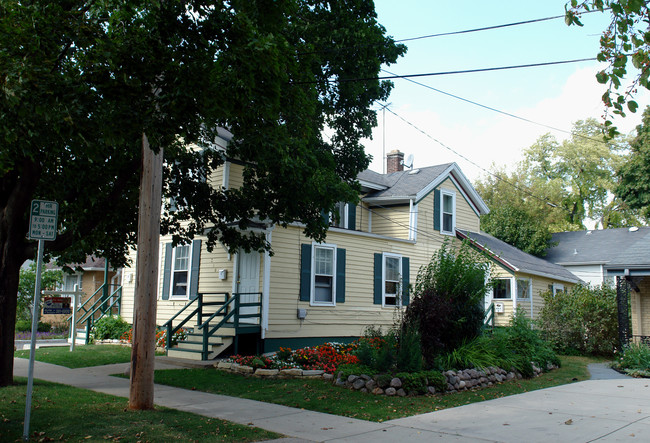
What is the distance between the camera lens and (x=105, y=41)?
25.4 feet

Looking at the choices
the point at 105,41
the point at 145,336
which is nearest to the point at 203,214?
the point at 145,336

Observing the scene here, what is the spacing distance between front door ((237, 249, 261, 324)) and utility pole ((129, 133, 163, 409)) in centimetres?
672

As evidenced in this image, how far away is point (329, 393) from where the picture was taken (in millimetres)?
10711

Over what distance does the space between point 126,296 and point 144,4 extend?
15073mm

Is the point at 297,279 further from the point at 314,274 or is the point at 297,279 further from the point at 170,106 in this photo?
the point at 170,106

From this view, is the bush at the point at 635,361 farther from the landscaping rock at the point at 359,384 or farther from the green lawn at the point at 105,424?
the green lawn at the point at 105,424

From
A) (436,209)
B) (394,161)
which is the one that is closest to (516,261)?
(436,209)

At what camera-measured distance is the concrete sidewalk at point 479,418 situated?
7512mm

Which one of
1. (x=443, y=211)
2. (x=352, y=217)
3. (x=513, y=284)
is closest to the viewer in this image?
(x=352, y=217)

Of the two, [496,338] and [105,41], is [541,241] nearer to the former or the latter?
[496,338]

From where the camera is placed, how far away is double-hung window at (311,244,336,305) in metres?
17.0

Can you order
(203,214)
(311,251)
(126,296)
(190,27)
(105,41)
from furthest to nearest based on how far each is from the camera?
(126,296), (311,251), (203,214), (190,27), (105,41)

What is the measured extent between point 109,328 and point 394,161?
15.8 metres

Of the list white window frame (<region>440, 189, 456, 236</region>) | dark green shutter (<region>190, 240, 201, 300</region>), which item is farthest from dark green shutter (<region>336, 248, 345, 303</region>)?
white window frame (<region>440, 189, 456, 236</region>)
